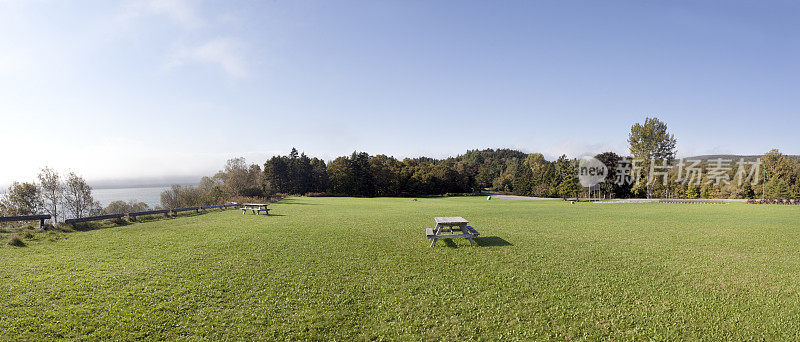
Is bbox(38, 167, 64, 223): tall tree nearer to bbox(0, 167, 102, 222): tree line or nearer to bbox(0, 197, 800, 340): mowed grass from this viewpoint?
bbox(0, 167, 102, 222): tree line

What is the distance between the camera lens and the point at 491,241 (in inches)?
508

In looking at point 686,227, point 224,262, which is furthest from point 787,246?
point 224,262

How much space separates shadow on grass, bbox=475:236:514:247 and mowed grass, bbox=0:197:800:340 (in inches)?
6.1

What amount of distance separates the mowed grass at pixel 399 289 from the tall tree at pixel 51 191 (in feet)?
120

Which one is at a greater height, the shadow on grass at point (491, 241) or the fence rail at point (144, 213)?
the fence rail at point (144, 213)

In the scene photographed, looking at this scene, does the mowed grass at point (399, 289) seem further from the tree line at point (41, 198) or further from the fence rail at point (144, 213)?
the tree line at point (41, 198)

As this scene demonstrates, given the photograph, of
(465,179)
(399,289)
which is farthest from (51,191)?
(465,179)

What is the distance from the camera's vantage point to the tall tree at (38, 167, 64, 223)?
36562 mm

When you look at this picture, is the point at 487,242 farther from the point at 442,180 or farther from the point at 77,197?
the point at 442,180

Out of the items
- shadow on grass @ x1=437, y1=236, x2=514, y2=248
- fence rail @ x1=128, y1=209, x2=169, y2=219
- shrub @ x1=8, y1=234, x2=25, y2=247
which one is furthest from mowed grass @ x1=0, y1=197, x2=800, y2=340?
fence rail @ x1=128, y1=209, x2=169, y2=219

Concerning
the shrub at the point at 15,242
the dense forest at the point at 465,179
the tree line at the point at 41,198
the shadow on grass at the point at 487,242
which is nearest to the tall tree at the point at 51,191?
the tree line at the point at 41,198

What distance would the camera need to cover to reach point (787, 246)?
1196cm

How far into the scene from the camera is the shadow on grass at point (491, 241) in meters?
12.3

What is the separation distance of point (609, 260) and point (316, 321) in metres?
8.93
